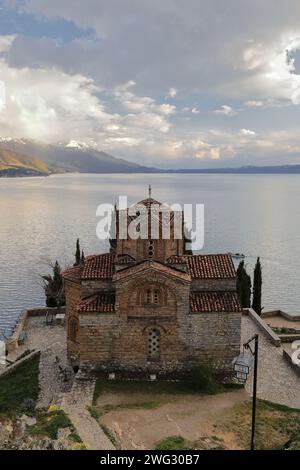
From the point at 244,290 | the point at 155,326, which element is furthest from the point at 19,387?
the point at 244,290

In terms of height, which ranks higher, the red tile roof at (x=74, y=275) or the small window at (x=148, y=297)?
the red tile roof at (x=74, y=275)

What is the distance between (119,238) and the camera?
2312 cm

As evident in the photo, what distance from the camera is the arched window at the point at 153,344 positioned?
22406 mm

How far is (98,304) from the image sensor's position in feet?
72.9

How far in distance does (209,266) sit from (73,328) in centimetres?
878

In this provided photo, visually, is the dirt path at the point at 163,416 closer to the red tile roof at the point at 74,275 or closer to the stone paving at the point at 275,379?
the stone paving at the point at 275,379

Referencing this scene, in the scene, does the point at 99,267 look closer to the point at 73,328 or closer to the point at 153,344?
the point at 73,328

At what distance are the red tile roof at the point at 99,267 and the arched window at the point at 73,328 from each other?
3.09 metres

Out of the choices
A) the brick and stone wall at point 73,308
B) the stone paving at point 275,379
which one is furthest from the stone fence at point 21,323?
the stone paving at point 275,379

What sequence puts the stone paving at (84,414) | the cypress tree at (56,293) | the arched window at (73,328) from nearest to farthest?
the stone paving at (84,414) → the arched window at (73,328) → the cypress tree at (56,293)

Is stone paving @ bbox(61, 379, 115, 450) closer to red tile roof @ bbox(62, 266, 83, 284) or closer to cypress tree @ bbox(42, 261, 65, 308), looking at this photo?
red tile roof @ bbox(62, 266, 83, 284)

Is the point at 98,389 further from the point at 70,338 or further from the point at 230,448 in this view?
the point at 230,448

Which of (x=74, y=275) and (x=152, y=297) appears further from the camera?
(x=74, y=275)
